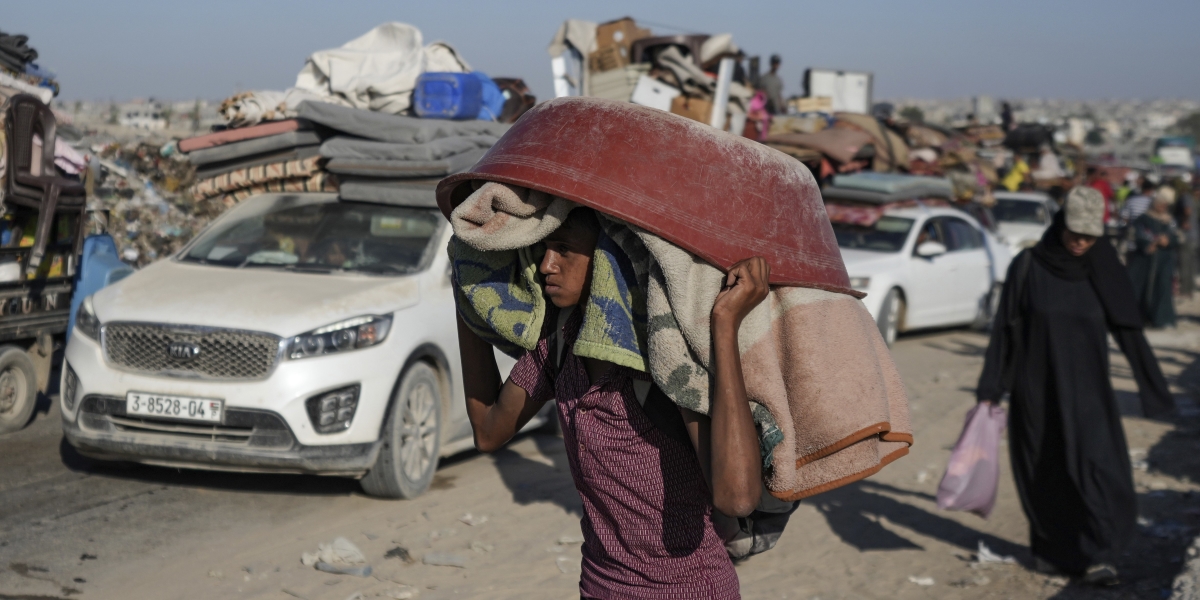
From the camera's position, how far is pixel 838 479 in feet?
6.77

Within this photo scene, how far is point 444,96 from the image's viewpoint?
8.35 meters

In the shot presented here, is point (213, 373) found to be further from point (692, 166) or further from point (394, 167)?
point (692, 166)

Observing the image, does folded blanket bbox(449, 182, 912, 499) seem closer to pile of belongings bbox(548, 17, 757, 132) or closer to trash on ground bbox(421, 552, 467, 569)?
trash on ground bbox(421, 552, 467, 569)

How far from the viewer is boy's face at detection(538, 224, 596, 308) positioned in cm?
225

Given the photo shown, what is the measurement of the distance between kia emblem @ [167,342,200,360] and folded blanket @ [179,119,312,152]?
7.89ft

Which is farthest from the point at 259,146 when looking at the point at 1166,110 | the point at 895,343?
the point at 1166,110

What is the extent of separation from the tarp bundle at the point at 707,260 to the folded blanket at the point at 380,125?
17.4 ft

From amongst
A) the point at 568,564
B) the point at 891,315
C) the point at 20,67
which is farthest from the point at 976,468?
the point at 891,315

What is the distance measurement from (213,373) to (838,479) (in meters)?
4.49

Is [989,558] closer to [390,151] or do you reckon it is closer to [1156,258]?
[390,151]

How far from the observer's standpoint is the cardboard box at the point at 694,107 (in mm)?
13992

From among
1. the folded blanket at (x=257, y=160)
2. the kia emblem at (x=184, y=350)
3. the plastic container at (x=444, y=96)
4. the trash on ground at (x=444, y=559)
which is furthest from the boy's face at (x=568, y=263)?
the plastic container at (x=444, y=96)

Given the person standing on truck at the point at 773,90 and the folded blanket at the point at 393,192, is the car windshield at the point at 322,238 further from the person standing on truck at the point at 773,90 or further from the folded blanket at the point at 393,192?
the person standing on truck at the point at 773,90

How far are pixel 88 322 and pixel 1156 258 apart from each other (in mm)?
14599
